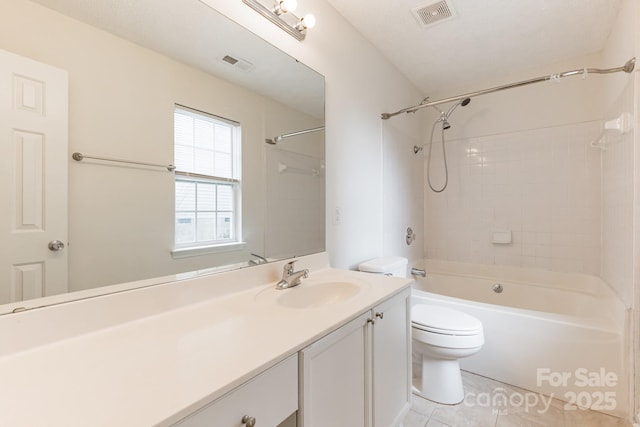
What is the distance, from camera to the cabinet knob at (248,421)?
623 millimetres

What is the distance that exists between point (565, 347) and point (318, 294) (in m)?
1.53

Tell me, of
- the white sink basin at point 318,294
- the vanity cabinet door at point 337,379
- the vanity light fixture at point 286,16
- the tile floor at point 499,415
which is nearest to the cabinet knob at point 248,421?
the vanity cabinet door at point 337,379

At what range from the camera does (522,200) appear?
8.86 ft

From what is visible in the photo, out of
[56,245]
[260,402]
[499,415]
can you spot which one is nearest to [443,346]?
[499,415]

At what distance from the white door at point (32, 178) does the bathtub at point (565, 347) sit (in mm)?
2073

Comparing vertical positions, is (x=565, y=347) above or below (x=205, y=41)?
below

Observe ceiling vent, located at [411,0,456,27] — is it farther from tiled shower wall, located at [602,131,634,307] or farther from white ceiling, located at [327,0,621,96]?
tiled shower wall, located at [602,131,634,307]

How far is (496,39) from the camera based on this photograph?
7.13 feet

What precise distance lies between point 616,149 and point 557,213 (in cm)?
77

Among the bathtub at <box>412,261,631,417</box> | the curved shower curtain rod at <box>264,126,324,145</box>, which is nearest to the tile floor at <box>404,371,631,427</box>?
the bathtub at <box>412,261,631,417</box>

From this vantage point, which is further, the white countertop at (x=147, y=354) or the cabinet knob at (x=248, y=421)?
the cabinet knob at (x=248, y=421)

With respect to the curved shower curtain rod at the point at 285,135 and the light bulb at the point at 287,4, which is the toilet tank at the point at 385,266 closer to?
the curved shower curtain rod at the point at 285,135

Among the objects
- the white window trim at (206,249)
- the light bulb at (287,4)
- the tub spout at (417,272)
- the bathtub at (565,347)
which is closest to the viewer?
the white window trim at (206,249)

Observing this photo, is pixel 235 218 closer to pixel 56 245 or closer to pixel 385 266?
pixel 56 245
